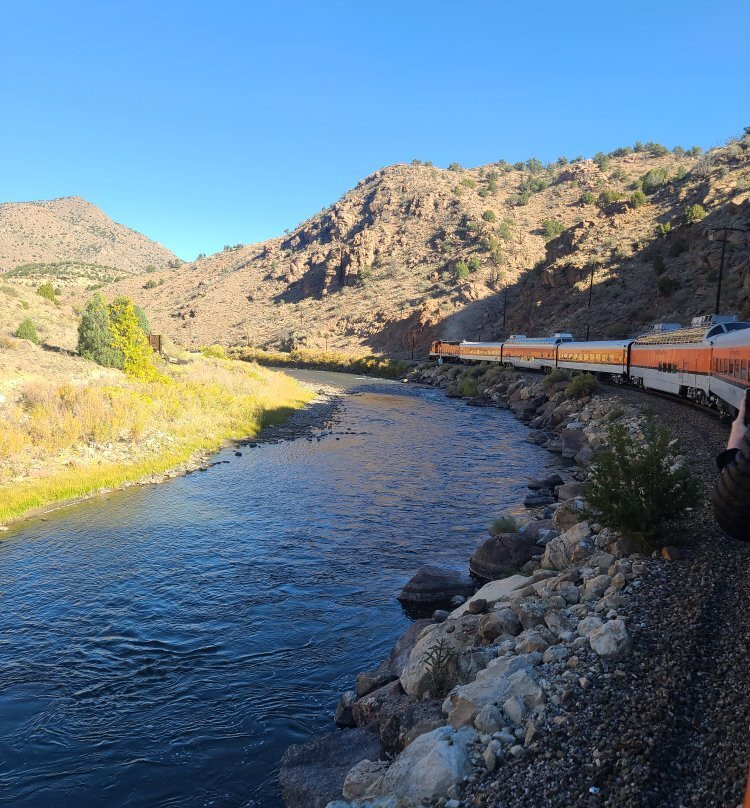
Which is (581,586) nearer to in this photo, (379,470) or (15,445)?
(379,470)

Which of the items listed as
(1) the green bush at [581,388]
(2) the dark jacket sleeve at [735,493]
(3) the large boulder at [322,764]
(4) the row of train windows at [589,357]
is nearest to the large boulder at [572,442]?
(1) the green bush at [581,388]

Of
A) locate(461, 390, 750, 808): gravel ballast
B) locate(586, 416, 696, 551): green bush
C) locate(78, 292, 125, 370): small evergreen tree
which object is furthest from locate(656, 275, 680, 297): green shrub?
locate(461, 390, 750, 808): gravel ballast

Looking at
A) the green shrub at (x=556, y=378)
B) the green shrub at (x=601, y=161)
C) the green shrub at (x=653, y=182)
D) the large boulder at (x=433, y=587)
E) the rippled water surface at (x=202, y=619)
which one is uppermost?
the green shrub at (x=601, y=161)

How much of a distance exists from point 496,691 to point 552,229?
4363 inches

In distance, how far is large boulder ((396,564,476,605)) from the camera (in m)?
10.2

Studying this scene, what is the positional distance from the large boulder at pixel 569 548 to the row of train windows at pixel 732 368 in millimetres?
8446

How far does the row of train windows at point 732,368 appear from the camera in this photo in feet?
50.3

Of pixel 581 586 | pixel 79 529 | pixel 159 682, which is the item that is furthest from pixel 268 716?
pixel 79 529

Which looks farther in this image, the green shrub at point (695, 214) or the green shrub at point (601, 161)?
the green shrub at point (601, 161)

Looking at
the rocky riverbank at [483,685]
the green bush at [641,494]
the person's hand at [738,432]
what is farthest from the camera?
the green bush at [641,494]

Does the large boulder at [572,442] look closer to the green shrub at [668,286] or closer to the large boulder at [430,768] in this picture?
the large boulder at [430,768]

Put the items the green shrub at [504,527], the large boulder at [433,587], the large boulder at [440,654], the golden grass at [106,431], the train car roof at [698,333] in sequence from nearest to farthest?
the large boulder at [440,654] < the large boulder at [433,587] < the green shrub at [504,527] < the golden grass at [106,431] < the train car roof at [698,333]

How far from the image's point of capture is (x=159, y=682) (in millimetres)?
7828

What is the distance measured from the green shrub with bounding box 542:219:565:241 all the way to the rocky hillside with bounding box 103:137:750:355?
318 millimetres
